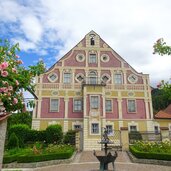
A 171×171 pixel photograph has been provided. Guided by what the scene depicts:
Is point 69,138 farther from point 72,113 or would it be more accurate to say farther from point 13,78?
point 13,78

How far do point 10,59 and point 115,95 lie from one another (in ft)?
74.4

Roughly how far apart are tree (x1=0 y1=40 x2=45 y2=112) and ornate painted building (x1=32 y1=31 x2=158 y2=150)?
18925mm

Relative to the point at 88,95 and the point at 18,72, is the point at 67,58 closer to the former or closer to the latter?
the point at 88,95

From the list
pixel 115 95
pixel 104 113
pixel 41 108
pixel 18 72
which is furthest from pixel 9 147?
pixel 115 95

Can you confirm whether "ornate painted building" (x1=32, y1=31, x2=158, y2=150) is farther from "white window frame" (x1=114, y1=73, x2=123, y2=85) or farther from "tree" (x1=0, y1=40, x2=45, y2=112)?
"tree" (x1=0, y1=40, x2=45, y2=112)

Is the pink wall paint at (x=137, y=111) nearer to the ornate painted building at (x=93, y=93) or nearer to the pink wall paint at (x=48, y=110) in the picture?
the ornate painted building at (x=93, y=93)

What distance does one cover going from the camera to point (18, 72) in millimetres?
5254

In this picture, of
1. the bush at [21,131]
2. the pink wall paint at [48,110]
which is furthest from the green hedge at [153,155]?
the pink wall paint at [48,110]

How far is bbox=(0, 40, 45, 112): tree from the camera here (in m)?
4.35

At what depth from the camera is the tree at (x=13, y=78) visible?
435 centimetres

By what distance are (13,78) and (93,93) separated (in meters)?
20.4

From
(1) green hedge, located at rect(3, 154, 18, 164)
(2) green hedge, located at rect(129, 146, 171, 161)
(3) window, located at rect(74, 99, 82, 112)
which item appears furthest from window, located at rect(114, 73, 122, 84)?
(1) green hedge, located at rect(3, 154, 18, 164)

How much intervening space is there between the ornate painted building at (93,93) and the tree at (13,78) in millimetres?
18925

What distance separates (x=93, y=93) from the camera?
982 inches
